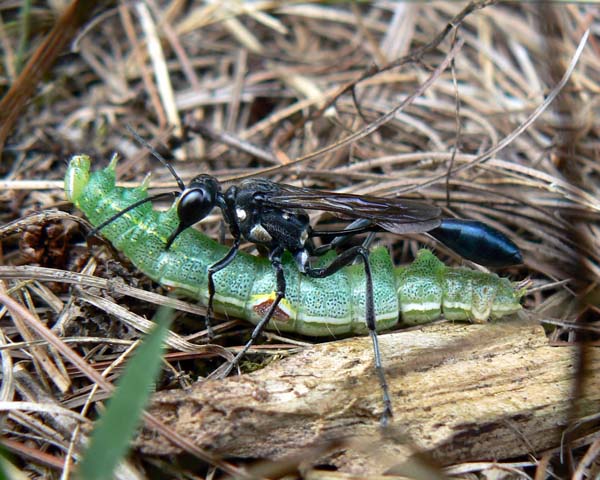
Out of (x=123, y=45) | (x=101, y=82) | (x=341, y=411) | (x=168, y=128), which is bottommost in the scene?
(x=341, y=411)

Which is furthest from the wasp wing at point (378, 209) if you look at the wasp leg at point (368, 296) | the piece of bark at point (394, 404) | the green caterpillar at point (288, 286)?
the piece of bark at point (394, 404)

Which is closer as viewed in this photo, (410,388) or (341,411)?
(341,411)

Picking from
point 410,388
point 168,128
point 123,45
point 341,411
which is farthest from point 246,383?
point 123,45

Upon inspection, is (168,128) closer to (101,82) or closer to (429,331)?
(101,82)

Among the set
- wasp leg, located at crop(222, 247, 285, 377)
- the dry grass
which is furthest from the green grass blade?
wasp leg, located at crop(222, 247, 285, 377)

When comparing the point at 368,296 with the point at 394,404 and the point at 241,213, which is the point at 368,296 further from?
the point at 241,213

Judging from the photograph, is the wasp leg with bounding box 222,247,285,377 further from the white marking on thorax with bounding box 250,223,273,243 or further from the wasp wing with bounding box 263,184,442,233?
the wasp wing with bounding box 263,184,442,233

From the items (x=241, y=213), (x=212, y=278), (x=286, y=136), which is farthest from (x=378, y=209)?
(x=286, y=136)
